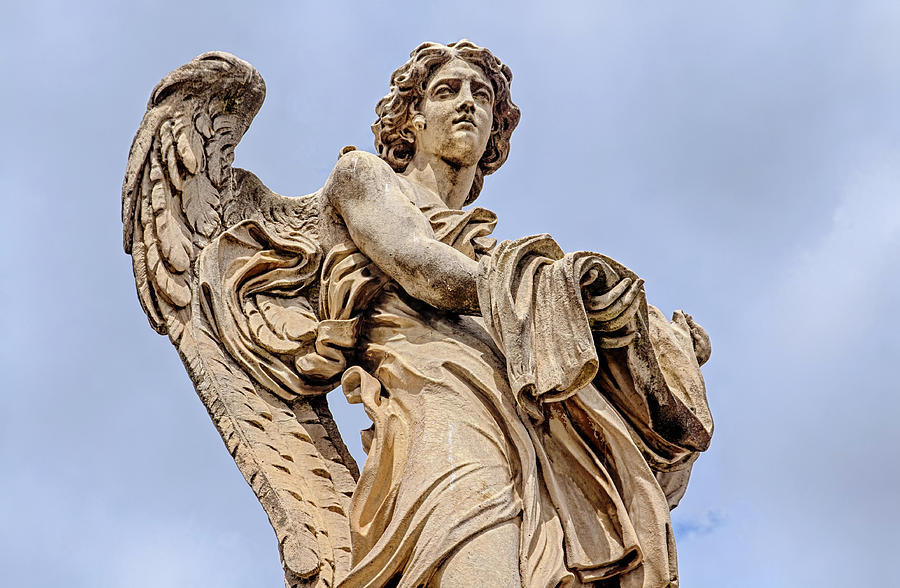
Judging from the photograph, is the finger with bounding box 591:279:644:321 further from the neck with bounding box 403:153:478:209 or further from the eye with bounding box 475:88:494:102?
the eye with bounding box 475:88:494:102

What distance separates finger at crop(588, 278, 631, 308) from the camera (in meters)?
7.05

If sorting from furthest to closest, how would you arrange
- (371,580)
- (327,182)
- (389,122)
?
(389,122), (327,182), (371,580)

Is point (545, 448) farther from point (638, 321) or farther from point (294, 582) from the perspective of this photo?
point (294, 582)

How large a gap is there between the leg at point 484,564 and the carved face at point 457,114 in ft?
7.05

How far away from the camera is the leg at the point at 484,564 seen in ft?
21.4

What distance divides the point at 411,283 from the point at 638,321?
975mm

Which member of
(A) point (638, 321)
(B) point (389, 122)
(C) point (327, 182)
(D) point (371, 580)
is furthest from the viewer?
(B) point (389, 122)

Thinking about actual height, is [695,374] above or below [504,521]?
above

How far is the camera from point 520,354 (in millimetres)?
6941

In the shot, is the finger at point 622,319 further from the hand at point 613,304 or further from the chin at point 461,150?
the chin at point 461,150

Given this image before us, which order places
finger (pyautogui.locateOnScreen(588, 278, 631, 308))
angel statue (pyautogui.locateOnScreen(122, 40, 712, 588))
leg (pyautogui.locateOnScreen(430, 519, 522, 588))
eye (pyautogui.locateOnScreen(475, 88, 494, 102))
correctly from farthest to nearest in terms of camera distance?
eye (pyautogui.locateOnScreen(475, 88, 494, 102))
finger (pyautogui.locateOnScreen(588, 278, 631, 308))
angel statue (pyautogui.locateOnScreen(122, 40, 712, 588))
leg (pyautogui.locateOnScreen(430, 519, 522, 588))

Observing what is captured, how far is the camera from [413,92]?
833 centimetres

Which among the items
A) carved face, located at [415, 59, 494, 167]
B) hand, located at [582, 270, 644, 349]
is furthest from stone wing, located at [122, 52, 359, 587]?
hand, located at [582, 270, 644, 349]

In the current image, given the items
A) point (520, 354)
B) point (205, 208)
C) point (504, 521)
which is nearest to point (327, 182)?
point (205, 208)
